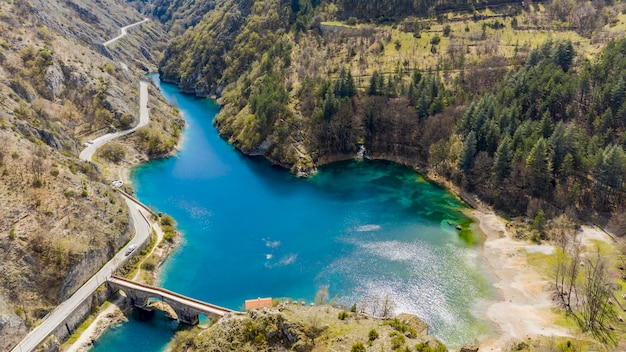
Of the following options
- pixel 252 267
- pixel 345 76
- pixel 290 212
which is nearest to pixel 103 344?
pixel 252 267

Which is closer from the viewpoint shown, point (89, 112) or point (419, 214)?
point (419, 214)

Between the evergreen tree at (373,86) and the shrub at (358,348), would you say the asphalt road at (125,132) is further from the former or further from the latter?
the shrub at (358,348)

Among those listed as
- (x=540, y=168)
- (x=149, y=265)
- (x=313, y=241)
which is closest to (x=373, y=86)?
(x=540, y=168)

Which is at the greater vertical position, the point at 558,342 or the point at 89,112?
the point at 89,112

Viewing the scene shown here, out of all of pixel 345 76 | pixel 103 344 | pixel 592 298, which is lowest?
pixel 103 344

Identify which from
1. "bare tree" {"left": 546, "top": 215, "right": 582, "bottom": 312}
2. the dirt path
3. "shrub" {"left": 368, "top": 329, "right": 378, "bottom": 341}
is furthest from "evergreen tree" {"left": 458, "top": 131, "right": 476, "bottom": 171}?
"shrub" {"left": 368, "top": 329, "right": 378, "bottom": 341}

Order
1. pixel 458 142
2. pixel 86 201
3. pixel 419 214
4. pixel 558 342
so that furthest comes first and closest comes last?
pixel 458 142 < pixel 419 214 < pixel 86 201 < pixel 558 342

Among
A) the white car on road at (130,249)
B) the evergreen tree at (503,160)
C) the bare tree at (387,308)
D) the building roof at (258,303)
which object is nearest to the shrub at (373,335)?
the bare tree at (387,308)

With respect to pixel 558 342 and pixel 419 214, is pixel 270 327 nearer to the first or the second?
pixel 558 342
